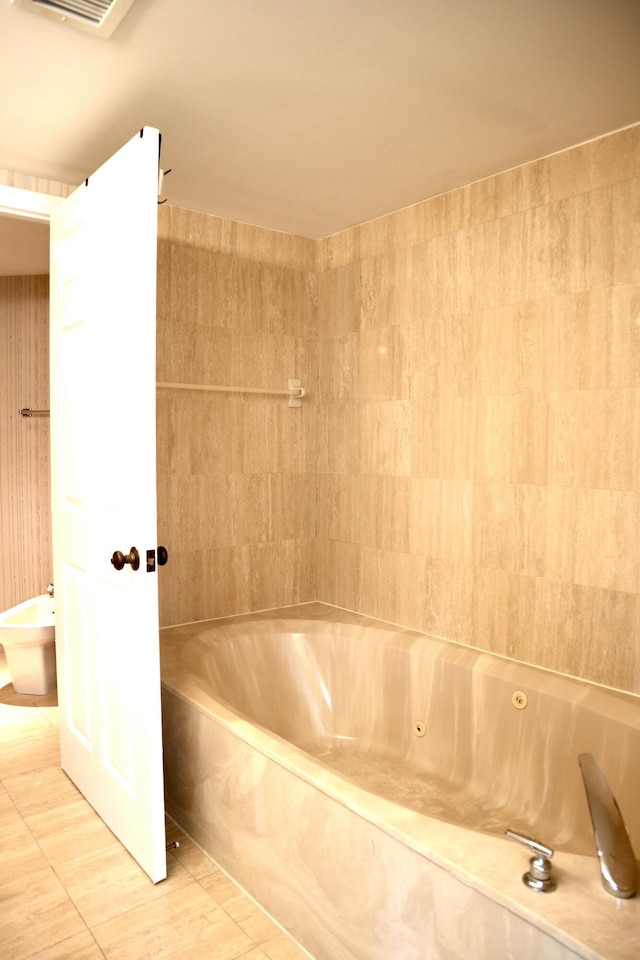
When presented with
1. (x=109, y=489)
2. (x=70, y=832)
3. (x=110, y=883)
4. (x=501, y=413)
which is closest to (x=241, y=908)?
(x=110, y=883)

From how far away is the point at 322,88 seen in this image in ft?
6.52

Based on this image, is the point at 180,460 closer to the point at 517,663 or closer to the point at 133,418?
the point at 133,418

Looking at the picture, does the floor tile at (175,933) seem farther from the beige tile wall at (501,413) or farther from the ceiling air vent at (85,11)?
the ceiling air vent at (85,11)

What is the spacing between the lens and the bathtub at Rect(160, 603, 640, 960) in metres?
1.35

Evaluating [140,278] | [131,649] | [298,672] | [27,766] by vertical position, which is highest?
[140,278]

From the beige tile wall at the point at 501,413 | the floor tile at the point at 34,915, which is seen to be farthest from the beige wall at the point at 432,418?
the floor tile at the point at 34,915

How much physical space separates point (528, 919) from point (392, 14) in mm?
1925

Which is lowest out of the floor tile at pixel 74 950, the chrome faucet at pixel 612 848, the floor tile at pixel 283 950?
the floor tile at pixel 283 950

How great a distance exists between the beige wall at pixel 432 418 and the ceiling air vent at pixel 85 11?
1384 millimetres

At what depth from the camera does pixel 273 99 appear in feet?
6.72

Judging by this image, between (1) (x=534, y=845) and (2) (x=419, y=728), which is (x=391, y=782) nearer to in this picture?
(2) (x=419, y=728)

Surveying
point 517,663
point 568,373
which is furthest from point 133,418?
point 517,663

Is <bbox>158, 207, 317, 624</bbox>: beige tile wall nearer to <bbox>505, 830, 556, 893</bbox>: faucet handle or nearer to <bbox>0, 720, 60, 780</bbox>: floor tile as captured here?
<bbox>0, 720, 60, 780</bbox>: floor tile

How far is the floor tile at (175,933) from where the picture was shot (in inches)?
70.3
